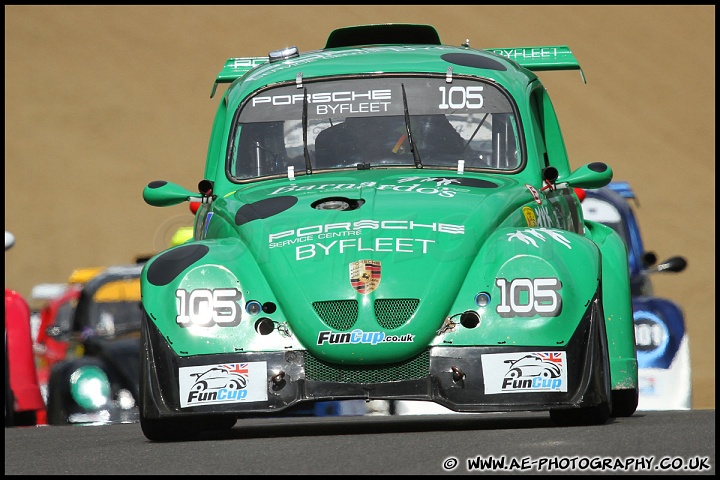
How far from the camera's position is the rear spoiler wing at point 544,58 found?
10.9 m

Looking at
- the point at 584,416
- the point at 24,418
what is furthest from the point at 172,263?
the point at 24,418

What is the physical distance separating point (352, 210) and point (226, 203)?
3.22 ft

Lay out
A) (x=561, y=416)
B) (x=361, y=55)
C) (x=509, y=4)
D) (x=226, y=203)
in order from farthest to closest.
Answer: (x=509, y=4) < (x=361, y=55) < (x=226, y=203) < (x=561, y=416)

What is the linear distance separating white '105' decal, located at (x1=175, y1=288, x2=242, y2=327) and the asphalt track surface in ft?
1.82

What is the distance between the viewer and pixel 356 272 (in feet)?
25.3

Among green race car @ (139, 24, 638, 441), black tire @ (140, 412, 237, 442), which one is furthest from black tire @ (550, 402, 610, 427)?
black tire @ (140, 412, 237, 442)

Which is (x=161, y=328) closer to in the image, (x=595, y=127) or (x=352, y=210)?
(x=352, y=210)

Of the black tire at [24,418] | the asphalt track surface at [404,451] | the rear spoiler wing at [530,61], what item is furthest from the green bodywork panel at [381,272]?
the black tire at [24,418]

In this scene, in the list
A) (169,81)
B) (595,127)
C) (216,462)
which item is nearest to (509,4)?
(595,127)

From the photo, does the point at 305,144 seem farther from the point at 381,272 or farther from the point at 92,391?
the point at 92,391

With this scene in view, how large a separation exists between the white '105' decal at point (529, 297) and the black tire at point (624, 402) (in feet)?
5.07

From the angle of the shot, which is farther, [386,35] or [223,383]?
[386,35]

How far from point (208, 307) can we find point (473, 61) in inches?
102

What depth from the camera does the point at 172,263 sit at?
8.08 m
